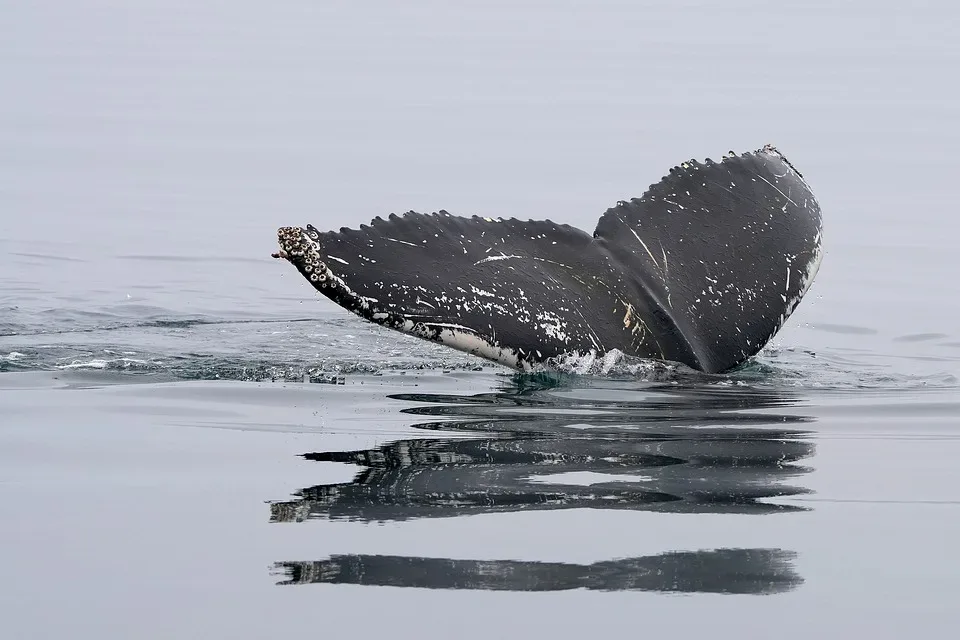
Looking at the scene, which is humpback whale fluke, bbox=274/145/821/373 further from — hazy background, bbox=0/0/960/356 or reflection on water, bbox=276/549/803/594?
hazy background, bbox=0/0/960/356

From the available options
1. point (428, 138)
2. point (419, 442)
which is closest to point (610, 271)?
point (419, 442)

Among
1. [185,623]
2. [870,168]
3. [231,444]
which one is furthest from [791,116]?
[185,623]

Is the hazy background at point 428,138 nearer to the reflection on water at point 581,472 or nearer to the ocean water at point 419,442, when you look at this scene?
the ocean water at point 419,442

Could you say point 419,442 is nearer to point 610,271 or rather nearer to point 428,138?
point 610,271

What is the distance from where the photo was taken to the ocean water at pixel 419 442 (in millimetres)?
4059

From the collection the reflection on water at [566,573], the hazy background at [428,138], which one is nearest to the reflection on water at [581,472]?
the reflection on water at [566,573]

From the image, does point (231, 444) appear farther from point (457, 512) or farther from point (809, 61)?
point (809, 61)

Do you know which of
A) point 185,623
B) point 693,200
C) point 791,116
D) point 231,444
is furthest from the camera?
point 791,116

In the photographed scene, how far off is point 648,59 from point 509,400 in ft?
145

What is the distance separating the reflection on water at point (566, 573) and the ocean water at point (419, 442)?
0.04 feet

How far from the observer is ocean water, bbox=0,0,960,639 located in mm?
4059

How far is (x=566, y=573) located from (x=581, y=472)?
1274 mm

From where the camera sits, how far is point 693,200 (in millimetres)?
7906

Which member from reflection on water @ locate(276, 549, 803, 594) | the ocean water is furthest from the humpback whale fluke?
reflection on water @ locate(276, 549, 803, 594)
